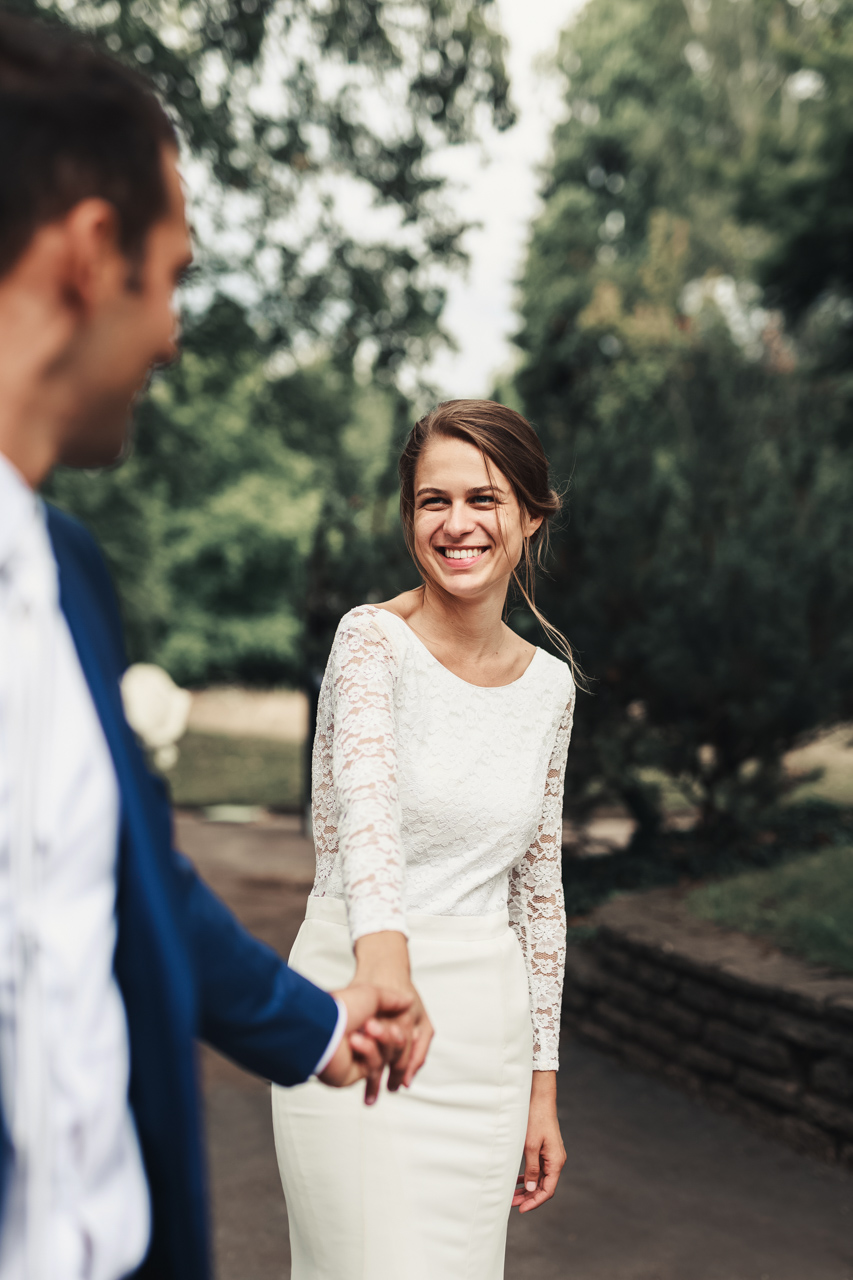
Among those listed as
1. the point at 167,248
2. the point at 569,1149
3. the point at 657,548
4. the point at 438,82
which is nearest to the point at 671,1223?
the point at 569,1149

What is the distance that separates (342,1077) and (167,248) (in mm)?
865

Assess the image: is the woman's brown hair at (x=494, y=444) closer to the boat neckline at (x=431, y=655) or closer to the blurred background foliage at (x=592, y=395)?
the boat neckline at (x=431, y=655)

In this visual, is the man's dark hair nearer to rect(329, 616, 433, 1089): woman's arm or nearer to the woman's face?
rect(329, 616, 433, 1089): woman's arm

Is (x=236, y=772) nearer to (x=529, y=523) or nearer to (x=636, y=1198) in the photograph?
(x=636, y=1198)

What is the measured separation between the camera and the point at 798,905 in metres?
6.11

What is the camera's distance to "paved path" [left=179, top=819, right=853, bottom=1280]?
3967mm

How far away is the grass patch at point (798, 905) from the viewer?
5523 mm

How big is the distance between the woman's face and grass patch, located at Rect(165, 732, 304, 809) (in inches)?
486

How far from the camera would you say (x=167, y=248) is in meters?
1.00

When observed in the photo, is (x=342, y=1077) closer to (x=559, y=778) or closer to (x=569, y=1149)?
(x=559, y=778)

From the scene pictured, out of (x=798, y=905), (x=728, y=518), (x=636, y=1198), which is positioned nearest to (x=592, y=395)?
Result: (x=728, y=518)

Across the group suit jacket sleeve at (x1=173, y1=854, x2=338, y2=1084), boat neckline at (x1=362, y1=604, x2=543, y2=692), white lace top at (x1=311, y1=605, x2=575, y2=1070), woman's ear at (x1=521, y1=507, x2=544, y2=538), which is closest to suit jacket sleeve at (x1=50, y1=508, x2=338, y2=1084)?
suit jacket sleeve at (x1=173, y1=854, x2=338, y2=1084)

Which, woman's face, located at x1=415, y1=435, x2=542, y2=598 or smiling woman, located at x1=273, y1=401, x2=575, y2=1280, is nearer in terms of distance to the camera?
smiling woman, located at x1=273, y1=401, x2=575, y2=1280

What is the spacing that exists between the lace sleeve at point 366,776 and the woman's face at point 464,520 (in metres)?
0.19
